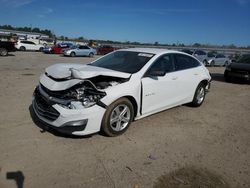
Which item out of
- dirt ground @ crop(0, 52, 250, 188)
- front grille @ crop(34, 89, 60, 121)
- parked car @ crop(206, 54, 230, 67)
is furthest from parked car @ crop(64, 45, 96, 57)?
front grille @ crop(34, 89, 60, 121)

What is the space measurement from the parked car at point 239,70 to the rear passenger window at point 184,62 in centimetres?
686

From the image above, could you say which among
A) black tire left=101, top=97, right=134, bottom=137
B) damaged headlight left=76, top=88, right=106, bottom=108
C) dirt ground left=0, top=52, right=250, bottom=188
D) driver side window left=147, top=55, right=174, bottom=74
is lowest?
dirt ground left=0, top=52, right=250, bottom=188

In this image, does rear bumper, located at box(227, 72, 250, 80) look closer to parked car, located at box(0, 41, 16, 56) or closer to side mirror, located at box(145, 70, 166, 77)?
side mirror, located at box(145, 70, 166, 77)

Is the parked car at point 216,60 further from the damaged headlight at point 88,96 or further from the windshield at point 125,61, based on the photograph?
the damaged headlight at point 88,96

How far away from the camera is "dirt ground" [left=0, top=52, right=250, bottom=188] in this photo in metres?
3.43

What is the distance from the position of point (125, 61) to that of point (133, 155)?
229 cm

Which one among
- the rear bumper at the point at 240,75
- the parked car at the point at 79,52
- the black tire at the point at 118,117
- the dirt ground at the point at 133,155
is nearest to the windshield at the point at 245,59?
the rear bumper at the point at 240,75

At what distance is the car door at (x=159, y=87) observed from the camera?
5.07 m

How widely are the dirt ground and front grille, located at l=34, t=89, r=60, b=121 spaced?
431 mm

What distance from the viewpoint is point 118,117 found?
4.66 metres

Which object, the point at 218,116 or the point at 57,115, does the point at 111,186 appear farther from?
the point at 218,116

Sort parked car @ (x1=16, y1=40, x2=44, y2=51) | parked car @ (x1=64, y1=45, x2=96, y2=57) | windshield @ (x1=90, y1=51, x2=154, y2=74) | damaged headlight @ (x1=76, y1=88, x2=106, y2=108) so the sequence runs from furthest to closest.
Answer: parked car @ (x1=16, y1=40, x2=44, y2=51) < parked car @ (x1=64, y1=45, x2=96, y2=57) < windshield @ (x1=90, y1=51, x2=154, y2=74) < damaged headlight @ (x1=76, y1=88, x2=106, y2=108)

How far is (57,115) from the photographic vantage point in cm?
411

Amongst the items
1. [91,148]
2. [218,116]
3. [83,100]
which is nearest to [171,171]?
[91,148]
